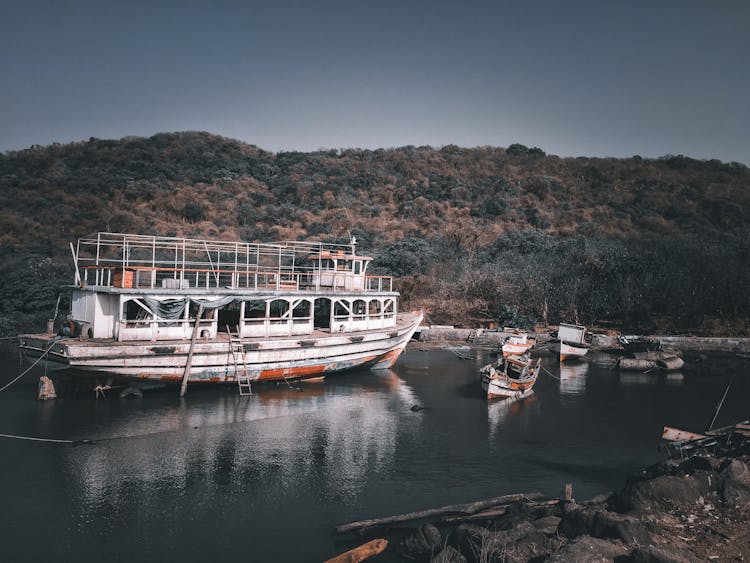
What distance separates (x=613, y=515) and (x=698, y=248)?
4354 cm

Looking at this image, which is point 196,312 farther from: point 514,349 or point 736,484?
point 736,484

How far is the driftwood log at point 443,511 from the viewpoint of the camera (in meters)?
11.8

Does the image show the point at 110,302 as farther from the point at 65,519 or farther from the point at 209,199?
the point at 209,199

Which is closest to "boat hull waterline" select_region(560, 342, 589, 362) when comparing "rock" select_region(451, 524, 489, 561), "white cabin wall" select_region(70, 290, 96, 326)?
"rock" select_region(451, 524, 489, 561)

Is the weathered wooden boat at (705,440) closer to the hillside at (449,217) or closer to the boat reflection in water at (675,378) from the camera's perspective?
the boat reflection in water at (675,378)

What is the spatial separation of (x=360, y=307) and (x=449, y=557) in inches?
755

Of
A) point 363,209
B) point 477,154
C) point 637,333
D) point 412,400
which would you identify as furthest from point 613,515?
point 477,154

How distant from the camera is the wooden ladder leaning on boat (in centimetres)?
2247

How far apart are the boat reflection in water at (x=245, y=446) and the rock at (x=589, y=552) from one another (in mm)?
5864

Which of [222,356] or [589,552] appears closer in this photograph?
[589,552]

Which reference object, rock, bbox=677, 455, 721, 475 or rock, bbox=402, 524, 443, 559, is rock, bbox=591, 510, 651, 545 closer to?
rock, bbox=402, 524, 443, 559

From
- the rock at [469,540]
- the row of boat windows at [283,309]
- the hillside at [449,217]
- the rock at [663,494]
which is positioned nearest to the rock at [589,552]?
the rock at [469,540]

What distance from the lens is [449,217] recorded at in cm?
6819

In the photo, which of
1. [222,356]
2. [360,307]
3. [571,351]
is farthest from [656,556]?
[571,351]
